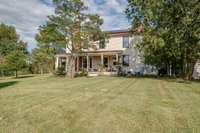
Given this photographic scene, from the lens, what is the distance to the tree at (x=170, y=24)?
15.5 metres

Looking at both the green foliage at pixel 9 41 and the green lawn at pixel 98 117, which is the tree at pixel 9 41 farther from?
the green lawn at pixel 98 117

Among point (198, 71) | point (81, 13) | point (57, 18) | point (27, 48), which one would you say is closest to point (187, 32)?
point (198, 71)

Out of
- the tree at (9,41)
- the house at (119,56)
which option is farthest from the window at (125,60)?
the tree at (9,41)

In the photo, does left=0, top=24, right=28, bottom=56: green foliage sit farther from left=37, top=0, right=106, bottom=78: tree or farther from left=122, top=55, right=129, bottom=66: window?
left=122, top=55, right=129, bottom=66: window

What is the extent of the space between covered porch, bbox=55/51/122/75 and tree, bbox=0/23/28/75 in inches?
700

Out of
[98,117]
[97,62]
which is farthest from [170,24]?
[97,62]

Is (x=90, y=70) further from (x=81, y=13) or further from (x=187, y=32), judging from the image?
(x=187, y=32)

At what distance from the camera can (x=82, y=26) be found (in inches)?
816

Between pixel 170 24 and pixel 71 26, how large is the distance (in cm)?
1005

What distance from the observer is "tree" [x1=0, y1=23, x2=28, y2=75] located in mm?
42219

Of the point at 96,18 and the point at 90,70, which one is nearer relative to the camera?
the point at 96,18

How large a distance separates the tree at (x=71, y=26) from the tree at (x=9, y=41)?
2529 centimetres

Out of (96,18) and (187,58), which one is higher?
(96,18)

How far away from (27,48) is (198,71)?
39918 mm
